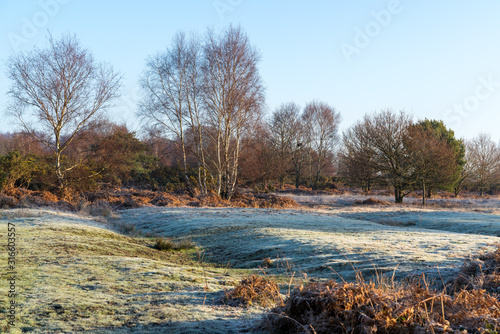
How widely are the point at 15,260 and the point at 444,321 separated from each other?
5.65 m

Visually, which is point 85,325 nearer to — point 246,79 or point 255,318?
point 255,318

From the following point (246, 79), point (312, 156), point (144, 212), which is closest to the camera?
point (144, 212)

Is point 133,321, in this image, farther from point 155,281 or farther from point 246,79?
point 246,79

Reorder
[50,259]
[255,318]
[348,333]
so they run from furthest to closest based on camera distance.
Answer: [50,259] → [255,318] → [348,333]

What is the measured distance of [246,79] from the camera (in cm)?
2342

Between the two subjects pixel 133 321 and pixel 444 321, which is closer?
pixel 444 321

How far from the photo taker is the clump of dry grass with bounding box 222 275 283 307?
4105 millimetres

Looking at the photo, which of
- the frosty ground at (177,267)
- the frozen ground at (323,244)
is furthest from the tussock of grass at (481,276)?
the frozen ground at (323,244)

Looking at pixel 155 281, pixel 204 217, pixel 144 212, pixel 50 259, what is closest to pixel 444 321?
pixel 155 281

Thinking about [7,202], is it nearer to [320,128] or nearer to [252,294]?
[252,294]

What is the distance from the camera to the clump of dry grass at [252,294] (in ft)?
13.5

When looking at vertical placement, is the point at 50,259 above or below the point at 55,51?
below

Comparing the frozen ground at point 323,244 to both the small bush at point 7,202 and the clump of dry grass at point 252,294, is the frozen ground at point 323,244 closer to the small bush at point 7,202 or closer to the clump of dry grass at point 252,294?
the clump of dry grass at point 252,294

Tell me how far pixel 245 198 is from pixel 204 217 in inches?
439
